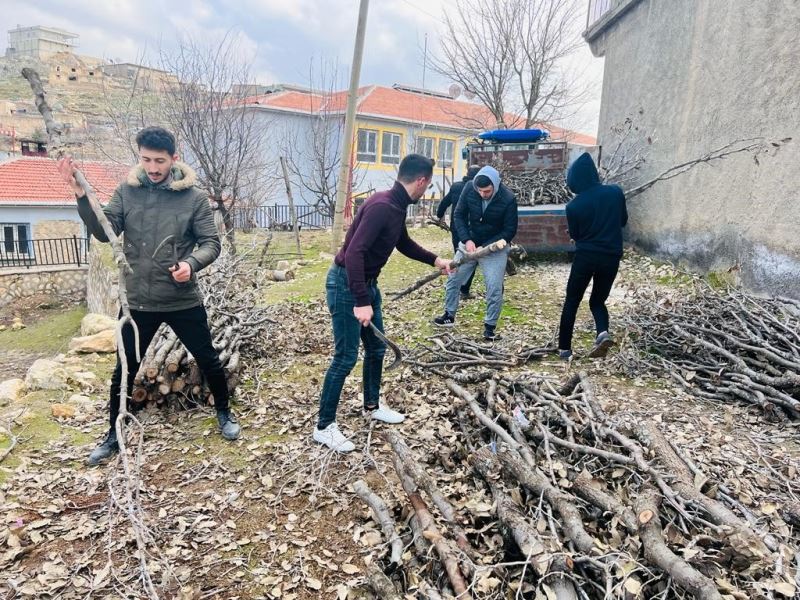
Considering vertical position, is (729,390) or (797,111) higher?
(797,111)

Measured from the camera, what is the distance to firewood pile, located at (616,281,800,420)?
3.90 metres

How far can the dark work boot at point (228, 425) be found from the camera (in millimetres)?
3732

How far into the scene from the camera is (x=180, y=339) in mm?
3422

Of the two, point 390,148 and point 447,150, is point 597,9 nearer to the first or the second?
point 390,148

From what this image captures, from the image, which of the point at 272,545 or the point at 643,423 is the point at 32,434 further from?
the point at 643,423

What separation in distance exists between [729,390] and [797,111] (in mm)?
3682

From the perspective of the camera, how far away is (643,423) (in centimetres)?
301

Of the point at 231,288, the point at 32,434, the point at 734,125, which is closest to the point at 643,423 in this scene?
the point at 32,434

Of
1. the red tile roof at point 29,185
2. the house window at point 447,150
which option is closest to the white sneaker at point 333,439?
the red tile roof at point 29,185

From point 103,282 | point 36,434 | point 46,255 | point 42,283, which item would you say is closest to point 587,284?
point 36,434

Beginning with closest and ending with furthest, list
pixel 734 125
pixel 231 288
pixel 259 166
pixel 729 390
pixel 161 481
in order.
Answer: pixel 161 481 → pixel 729 390 → pixel 231 288 → pixel 734 125 → pixel 259 166

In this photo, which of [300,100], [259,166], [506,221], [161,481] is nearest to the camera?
[161,481]

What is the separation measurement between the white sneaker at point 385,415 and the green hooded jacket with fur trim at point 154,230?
1640 millimetres

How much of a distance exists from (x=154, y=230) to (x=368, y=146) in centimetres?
2450
